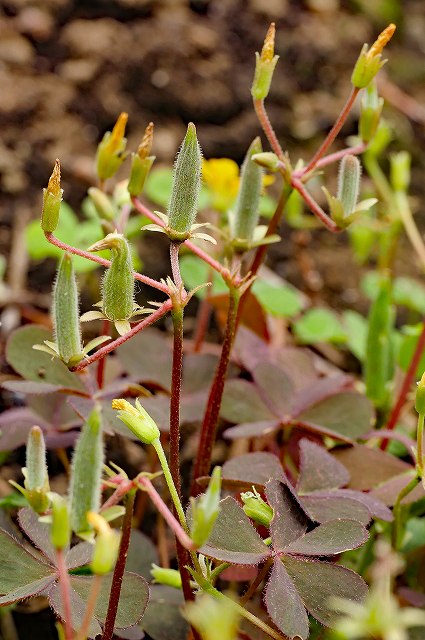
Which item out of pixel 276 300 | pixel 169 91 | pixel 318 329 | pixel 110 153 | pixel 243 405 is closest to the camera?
pixel 110 153

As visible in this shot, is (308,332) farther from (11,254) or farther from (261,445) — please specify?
(11,254)

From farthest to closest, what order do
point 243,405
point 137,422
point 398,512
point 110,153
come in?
point 243,405, point 110,153, point 398,512, point 137,422

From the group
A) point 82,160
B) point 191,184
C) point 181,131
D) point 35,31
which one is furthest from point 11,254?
point 191,184

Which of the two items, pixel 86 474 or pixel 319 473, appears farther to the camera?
pixel 319 473

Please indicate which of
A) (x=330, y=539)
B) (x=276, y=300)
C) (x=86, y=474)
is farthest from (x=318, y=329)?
(x=86, y=474)

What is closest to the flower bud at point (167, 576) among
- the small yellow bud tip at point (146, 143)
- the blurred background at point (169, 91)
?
the small yellow bud tip at point (146, 143)

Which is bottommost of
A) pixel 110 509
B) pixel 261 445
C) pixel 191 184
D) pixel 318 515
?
pixel 261 445

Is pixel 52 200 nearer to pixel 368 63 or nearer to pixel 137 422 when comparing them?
pixel 137 422
